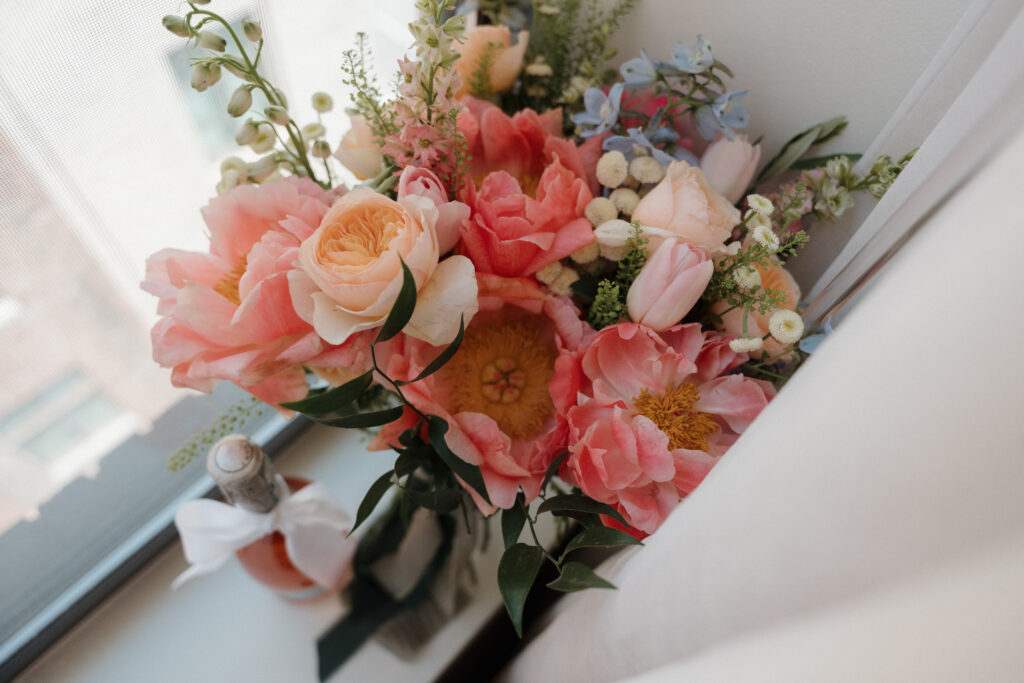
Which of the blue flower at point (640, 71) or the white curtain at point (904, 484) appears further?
the blue flower at point (640, 71)

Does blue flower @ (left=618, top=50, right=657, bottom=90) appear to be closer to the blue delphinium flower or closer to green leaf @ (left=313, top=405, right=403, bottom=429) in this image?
the blue delphinium flower

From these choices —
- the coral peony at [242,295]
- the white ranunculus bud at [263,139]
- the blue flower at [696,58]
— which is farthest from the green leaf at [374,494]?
the blue flower at [696,58]

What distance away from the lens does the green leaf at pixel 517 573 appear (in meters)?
0.43

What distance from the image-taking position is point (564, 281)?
48 cm

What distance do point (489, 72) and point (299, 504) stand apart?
0.52m

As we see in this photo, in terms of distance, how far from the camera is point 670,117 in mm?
550

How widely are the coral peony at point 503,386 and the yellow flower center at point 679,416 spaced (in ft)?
0.22

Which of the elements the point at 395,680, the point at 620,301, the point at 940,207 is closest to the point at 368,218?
the point at 620,301

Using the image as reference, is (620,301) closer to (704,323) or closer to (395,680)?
(704,323)

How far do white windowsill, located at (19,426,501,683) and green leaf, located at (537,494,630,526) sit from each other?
0.41 m

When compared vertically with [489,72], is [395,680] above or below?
below

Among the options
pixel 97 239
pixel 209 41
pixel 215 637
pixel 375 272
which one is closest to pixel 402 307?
pixel 375 272

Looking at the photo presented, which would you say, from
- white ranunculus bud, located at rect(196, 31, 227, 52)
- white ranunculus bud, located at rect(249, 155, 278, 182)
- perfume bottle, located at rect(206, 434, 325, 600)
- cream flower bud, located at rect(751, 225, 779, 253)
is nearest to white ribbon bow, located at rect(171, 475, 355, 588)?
perfume bottle, located at rect(206, 434, 325, 600)

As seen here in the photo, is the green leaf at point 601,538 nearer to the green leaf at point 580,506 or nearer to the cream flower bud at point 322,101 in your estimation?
the green leaf at point 580,506
